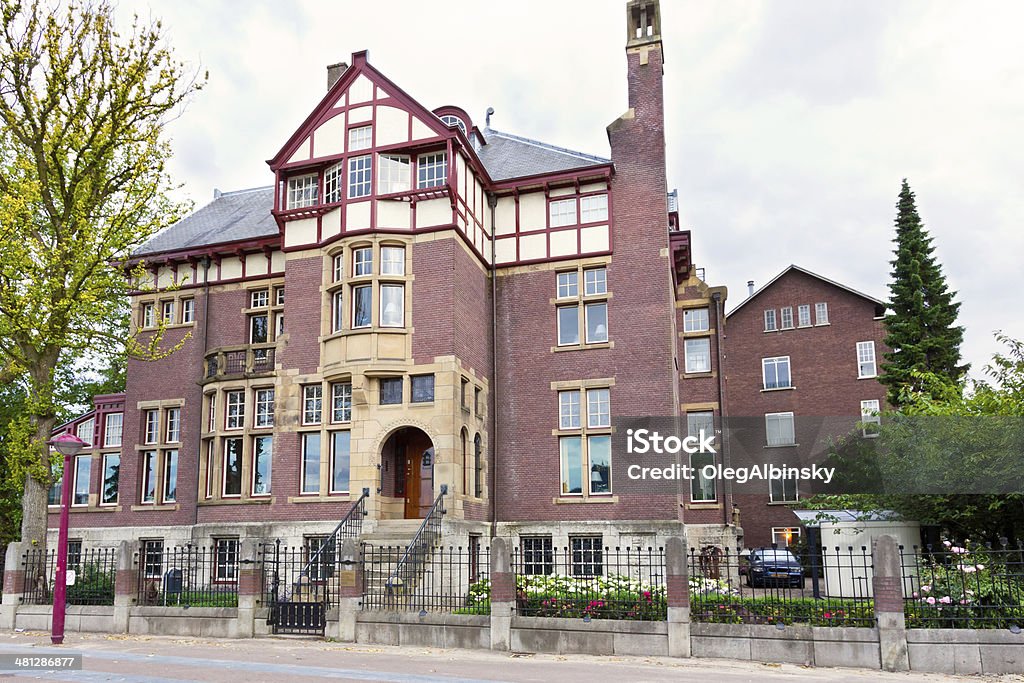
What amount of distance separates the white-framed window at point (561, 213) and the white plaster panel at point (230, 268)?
10195 millimetres

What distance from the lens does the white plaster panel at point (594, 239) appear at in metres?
25.5

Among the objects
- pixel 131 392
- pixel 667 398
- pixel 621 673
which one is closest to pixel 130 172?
pixel 131 392

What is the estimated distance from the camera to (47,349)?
21156 mm

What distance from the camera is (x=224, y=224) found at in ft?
100

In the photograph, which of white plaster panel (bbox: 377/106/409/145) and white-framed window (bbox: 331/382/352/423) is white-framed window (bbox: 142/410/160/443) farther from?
white plaster panel (bbox: 377/106/409/145)

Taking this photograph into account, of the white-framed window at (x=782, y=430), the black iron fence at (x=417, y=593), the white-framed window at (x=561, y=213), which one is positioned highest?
the white-framed window at (x=561, y=213)

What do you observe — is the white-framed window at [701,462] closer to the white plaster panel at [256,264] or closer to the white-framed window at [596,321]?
the white-framed window at [596,321]

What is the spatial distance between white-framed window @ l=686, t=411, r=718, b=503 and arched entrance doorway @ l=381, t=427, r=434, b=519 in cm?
864

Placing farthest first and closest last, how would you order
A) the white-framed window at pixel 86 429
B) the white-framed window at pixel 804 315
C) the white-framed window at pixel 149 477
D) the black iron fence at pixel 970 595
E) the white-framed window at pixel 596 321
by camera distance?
the white-framed window at pixel 804 315 < the white-framed window at pixel 86 429 < the white-framed window at pixel 149 477 < the white-framed window at pixel 596 321 < the black iron fence at pixel 970 595

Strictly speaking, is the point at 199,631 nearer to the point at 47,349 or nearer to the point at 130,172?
the point at 47,349

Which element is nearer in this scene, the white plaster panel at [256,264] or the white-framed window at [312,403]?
the white-framed window at [312,403]

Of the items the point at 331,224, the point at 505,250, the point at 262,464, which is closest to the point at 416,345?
the point at 331,224

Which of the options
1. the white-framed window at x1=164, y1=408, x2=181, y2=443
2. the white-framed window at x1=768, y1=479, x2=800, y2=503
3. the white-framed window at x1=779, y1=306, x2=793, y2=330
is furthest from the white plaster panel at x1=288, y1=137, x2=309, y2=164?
the white-framed window at x1=779, y1=306, x2=793, y2=330

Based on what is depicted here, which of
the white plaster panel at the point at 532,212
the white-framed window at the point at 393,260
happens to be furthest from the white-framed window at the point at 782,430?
the white-framed window at the point at 393,260
